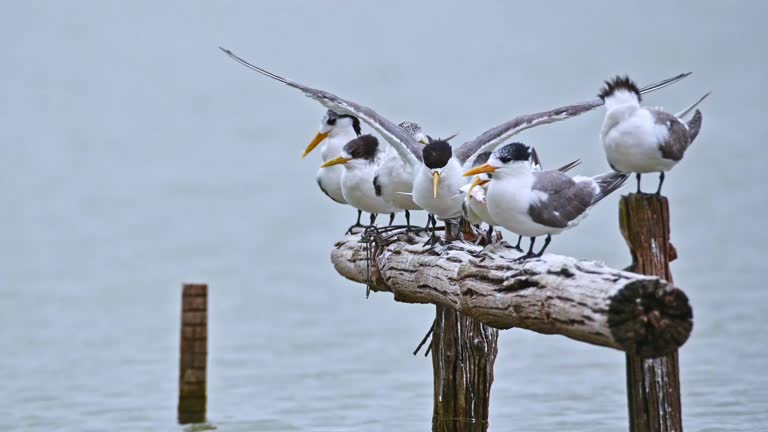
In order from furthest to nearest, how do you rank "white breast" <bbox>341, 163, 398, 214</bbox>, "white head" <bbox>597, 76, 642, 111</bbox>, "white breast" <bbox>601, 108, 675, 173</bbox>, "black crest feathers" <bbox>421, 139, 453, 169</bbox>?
"white breast" <bbox>341, 163, 398, 214</bbox>
"black crest feathers" <bbox>421, 139, 453, 169</bbox>
"white head" <bbox>597, 76, 642, 111</bbox>
"white breast" <bbox>601, 108, 675, 173</bbox>

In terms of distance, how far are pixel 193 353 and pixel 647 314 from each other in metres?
6.84

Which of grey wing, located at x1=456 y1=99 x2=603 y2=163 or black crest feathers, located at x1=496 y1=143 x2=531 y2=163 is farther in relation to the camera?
grey wing, located at x1=456 y1=99 x2=603 y2=163

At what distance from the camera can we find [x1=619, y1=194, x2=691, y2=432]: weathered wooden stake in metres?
4.91

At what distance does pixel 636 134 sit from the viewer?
5.13 meters

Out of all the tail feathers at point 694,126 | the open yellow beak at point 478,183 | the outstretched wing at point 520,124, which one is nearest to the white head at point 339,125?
the outstretched wing at point 520,124

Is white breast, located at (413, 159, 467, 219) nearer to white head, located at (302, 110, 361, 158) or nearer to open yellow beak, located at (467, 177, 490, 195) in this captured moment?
open yellow beak, located at (467, 177, 490, 195)

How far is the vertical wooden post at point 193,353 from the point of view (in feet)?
34.5

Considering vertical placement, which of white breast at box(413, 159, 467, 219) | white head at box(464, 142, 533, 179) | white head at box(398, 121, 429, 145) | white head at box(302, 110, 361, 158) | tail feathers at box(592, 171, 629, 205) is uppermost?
white head at box(302, 110, 361, 158)

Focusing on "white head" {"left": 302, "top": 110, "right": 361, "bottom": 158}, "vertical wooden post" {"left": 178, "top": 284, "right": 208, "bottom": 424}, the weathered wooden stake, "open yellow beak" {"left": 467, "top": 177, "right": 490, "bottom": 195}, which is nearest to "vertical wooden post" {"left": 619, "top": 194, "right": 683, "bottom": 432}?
the weathered wooden stake

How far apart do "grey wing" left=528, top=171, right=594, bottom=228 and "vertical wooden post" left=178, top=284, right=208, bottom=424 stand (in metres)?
5.51

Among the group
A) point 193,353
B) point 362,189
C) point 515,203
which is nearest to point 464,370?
point 362,189

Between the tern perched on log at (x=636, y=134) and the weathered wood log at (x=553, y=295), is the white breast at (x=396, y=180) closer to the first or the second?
the weathered wood log at (x=553, y=295)

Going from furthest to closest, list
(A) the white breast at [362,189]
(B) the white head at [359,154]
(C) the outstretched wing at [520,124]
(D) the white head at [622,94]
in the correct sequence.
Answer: (B) the white head at [359,154] → (A) the white breast at [362,189] → (C) the outstretched wing at [520,124] → (D) the white head at [622,94]

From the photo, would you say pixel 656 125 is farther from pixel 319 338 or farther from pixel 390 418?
pixel 319 338
